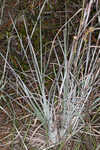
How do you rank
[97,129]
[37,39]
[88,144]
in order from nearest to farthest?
[88,144] → [97,129] → [37,39]

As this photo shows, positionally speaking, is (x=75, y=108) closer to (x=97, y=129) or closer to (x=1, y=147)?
(x=97, y=129)

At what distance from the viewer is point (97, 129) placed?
143 cm

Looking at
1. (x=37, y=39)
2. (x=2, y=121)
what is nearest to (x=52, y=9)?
(x=37, y=39)

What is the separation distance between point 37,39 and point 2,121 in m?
0.46

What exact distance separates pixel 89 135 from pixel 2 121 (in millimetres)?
379

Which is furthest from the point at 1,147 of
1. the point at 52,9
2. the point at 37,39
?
the point at 52,9

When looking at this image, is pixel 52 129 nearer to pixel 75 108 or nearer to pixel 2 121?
pixel 75 108

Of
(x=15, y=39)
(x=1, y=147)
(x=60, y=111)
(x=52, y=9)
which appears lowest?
(x=1, y=147)

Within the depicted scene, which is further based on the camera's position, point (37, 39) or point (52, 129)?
point (37, 39)

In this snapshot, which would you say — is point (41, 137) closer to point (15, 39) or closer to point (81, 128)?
Answer: point (81, 128)

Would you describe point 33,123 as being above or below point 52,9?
below

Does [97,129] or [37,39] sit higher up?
[37,39]

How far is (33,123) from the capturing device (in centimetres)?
146

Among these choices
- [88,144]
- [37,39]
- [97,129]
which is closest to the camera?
[88,144]
